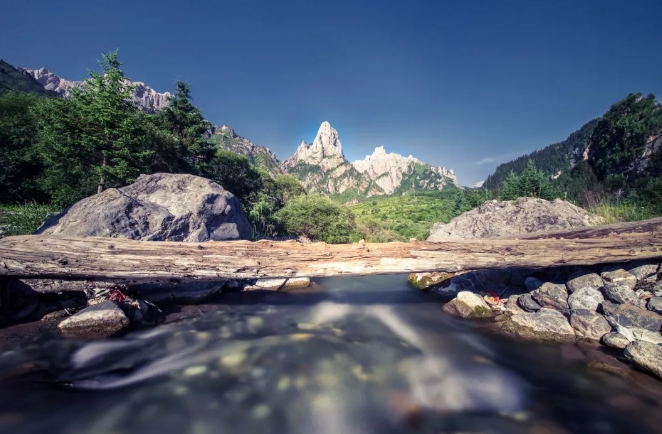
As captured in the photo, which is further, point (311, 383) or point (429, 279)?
point (429, 279)

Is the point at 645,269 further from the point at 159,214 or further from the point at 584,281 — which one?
the point at 159,214

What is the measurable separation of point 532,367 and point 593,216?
13.2 m

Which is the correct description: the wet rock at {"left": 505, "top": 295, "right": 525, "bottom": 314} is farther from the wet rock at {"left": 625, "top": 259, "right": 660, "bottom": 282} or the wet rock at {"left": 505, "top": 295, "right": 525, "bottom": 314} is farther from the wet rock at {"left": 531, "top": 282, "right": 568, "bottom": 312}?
the wet rock at {"left": 625, "top": 259, "right": 660, "bottom": 282}

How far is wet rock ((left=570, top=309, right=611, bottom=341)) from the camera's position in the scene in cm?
663

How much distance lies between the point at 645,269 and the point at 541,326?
3.29m

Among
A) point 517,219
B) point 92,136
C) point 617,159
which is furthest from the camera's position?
point 617,159

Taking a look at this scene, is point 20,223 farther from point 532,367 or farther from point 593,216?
point 593,216

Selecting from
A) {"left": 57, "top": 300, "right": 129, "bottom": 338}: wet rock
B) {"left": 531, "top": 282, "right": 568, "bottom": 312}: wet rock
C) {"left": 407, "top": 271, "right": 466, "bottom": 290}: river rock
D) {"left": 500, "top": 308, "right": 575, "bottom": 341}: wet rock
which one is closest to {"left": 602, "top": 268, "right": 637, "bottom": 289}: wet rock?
{"left": 531, "top": 282, "right": 568, "bottom": 312}: wet rock

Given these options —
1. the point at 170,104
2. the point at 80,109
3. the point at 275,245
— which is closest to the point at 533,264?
the point at 275,245

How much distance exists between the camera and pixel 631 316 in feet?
21.0

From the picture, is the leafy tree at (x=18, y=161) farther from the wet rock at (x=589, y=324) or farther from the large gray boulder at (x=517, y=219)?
the wet rock at (x=589, y=324)

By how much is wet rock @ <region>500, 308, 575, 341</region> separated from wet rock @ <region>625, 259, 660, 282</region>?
7.62 feet

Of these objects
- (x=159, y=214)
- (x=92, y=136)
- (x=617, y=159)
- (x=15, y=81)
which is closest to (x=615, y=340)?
(x=159, y=214)

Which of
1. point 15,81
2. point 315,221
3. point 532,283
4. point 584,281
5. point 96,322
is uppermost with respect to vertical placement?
point 15,81
